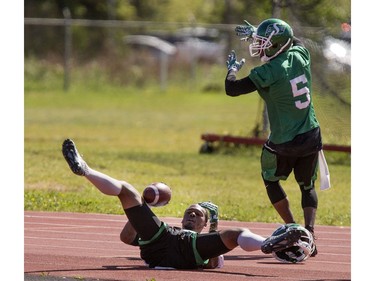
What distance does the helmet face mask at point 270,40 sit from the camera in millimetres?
9109

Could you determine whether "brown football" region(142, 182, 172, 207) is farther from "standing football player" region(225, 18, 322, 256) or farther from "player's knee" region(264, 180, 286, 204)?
"player's knee" region(264, 180, 286, 204)

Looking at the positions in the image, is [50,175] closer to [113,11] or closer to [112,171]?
[112,171]

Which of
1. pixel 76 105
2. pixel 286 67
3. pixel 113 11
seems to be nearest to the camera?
pixel 286 67

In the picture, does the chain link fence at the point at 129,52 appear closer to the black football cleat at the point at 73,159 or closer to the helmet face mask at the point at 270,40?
the helmet face mask at the point at 270,40

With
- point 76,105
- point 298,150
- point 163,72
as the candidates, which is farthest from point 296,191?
point 163,72

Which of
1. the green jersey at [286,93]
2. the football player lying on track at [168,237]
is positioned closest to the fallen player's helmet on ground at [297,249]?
the football player lying on track at [168,237]

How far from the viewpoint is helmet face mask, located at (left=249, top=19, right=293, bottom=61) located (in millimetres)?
9109

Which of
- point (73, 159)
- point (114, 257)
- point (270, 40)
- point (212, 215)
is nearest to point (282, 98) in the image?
point (270, 40)

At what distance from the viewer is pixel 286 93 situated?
356 inches

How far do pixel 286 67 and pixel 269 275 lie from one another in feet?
6.10

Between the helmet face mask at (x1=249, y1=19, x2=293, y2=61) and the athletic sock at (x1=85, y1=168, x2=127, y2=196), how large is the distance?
196 centimetres

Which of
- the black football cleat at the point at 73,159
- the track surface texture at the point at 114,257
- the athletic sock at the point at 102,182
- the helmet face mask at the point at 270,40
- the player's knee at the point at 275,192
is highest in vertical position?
the helmet face mask at the point at 270,40

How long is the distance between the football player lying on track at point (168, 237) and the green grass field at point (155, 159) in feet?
11.7

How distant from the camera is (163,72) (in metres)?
38.3
